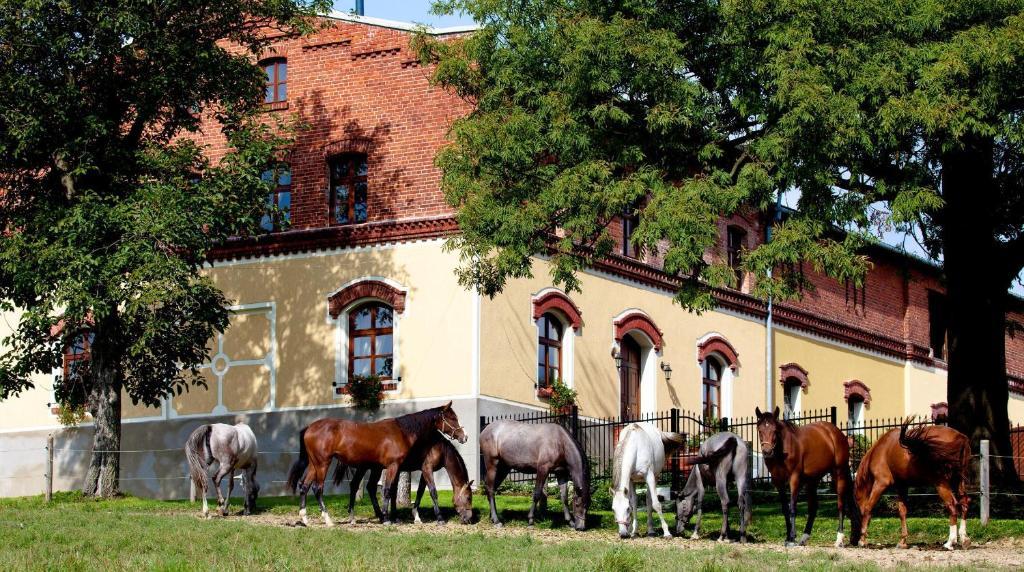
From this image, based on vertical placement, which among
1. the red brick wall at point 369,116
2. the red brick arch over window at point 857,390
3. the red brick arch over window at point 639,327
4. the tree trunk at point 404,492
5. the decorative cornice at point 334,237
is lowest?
the tree trunk at point 404,492

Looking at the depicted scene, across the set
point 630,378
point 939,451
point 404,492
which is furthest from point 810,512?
point 630,378

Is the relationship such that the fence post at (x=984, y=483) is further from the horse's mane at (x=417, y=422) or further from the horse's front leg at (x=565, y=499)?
the horse's mane at (x=417, y=422)

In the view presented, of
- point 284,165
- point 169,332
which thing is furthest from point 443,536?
point 284,165

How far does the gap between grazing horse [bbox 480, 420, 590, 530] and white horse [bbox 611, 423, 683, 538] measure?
81cm

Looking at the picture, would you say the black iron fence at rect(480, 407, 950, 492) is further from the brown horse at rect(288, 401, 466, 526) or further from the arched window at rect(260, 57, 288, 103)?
the arched window at rect(260, 57, 288, 103)

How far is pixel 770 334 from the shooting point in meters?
38.8

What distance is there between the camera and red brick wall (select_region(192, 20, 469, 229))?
3042 cm

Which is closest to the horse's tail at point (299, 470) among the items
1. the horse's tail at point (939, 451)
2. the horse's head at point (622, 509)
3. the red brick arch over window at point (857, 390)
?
the horse's head at point (622, 509)

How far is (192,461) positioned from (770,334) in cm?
2016

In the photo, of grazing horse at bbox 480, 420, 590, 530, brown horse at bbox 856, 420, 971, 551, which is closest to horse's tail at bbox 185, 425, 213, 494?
grazing horse at bbox 480, 420, 590, 530

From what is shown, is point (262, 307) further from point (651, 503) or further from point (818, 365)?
point (818, 365)

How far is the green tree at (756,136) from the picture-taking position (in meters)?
20.6

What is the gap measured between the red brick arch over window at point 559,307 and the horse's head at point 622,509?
11.5m

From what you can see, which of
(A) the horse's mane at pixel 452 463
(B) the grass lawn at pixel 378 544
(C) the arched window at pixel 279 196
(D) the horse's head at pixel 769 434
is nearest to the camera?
(B) the grass lawn at pixel 378 544
